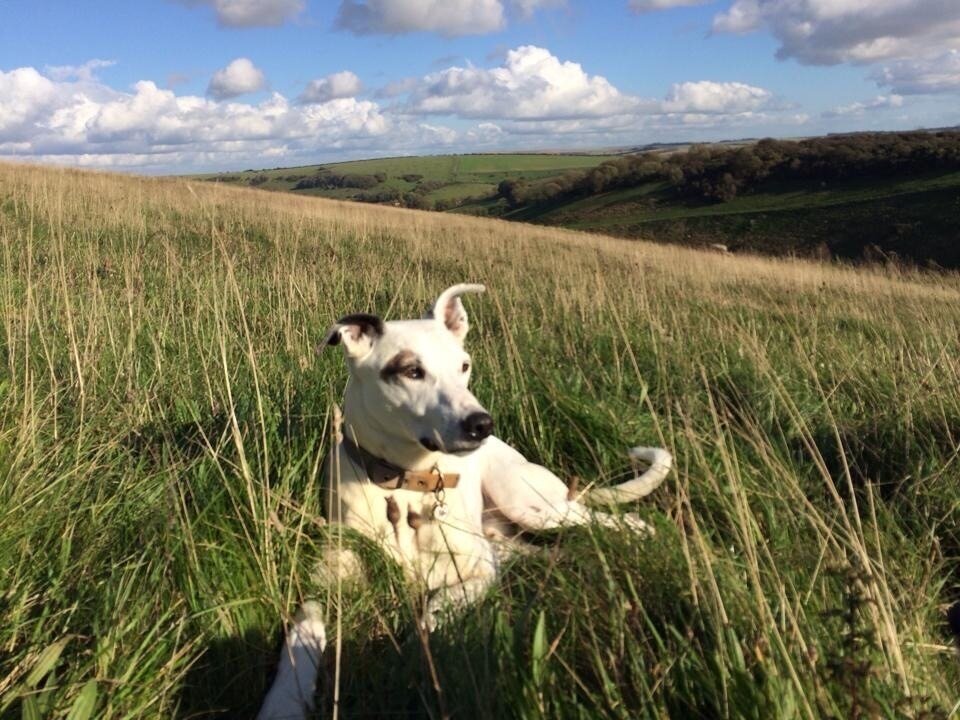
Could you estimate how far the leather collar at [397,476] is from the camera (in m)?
3.01

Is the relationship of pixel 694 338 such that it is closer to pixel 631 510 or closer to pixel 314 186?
pixel 631 510

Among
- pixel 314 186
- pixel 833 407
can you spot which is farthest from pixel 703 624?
pixel 314 186

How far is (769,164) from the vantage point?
57.1 m

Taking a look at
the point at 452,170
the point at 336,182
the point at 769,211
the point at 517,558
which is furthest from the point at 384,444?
the point at 452,170

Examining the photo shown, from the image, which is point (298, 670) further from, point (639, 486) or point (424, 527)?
point (639, 486)

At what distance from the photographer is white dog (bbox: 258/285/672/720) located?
275 centimetres

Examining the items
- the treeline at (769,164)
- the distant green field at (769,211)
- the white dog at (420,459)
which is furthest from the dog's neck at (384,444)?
the treeline at (769,164)

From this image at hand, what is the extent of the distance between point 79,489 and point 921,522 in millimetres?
3289

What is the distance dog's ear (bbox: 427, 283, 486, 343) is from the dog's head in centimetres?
16

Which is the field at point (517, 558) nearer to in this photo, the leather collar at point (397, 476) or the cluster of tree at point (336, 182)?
the leather collar at point (397, 476)

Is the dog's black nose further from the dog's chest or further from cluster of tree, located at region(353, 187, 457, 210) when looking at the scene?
cluster of tree, located at region(353, 187, 457, 210)

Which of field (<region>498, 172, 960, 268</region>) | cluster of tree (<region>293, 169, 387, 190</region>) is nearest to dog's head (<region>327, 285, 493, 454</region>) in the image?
field (<region>498, 172, 960, 268</region>)

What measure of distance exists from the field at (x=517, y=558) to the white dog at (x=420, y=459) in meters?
0.12

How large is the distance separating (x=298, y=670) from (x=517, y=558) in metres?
0.94
